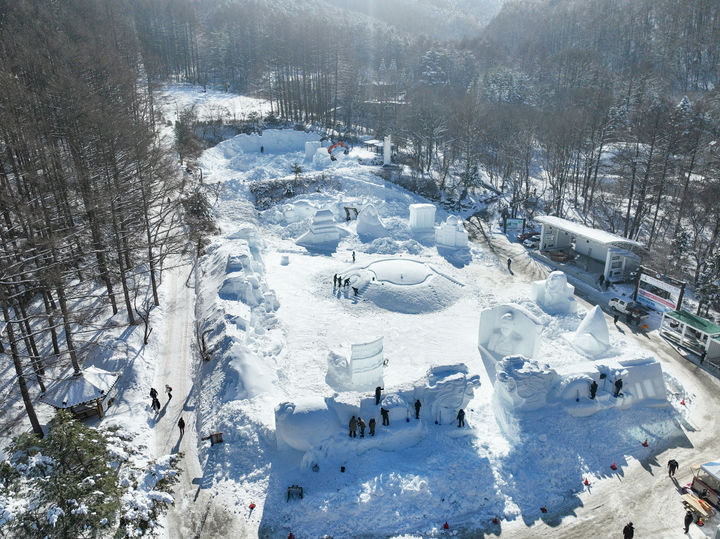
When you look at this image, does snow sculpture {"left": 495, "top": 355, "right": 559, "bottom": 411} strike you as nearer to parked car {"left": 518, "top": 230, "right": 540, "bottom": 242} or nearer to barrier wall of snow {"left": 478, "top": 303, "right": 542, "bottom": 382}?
barrier wall of snow {"left": 478, "top": 303, "right": 542, "bottom": 382}

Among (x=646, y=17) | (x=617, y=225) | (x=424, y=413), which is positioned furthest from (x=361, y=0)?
(x=424, y=413)

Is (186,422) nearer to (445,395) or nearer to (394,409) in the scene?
(394,409)

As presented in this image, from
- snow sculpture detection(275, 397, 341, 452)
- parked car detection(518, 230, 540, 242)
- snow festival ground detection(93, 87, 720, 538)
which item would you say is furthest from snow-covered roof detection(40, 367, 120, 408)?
parked car detection(518, 230, 540, 242)

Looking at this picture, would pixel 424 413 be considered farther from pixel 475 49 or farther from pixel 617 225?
pixel 475 49

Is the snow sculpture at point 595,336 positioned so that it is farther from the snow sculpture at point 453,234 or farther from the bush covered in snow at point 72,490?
the bush covered in snow at point 72,490

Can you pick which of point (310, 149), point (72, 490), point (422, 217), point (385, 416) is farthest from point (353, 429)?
point (310, 149)
